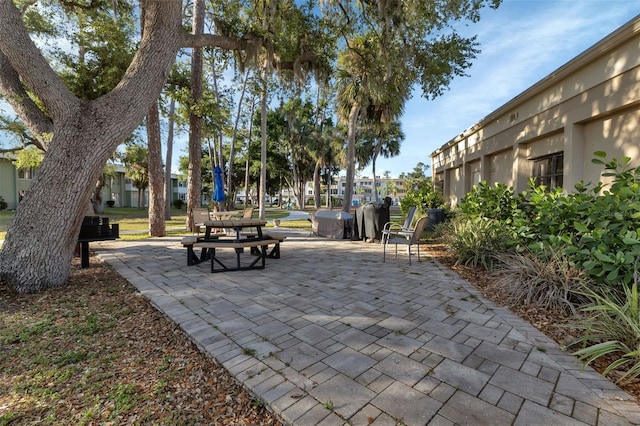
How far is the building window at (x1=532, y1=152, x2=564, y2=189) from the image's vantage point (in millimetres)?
7172

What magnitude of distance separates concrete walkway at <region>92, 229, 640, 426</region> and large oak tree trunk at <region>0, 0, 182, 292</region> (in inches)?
43.7

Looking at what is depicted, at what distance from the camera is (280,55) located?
9227mm

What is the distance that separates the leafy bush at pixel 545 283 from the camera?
3.32m

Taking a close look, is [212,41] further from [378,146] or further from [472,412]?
[378,146]

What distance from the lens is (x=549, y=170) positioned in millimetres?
7543

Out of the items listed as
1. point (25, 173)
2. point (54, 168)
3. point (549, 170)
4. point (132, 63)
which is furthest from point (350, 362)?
point (25, 173)

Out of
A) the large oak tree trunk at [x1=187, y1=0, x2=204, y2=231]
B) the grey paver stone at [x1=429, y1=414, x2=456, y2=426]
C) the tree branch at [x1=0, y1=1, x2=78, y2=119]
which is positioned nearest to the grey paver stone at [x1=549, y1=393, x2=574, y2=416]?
the grey paver stone at [x1=429, y1=414, x2=456, y2=426]

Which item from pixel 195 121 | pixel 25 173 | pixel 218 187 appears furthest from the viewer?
pixel 25 173

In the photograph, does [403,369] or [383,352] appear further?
[383,352]

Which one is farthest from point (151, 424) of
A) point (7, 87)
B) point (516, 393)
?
point (7, 87)

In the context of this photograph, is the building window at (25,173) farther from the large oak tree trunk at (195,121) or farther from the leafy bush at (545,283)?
the leafy bush at (545,283)

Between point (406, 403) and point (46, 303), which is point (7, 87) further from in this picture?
point (406, 403)

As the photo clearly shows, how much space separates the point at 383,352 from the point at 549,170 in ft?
25.6

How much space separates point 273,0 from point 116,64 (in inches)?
192
